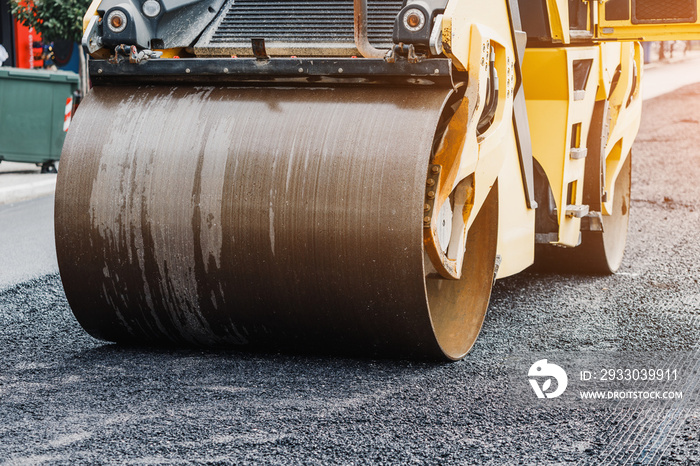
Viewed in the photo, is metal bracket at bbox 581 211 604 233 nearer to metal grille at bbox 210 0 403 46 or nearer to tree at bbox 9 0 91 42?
metal grille at bbox 210 0 403 46

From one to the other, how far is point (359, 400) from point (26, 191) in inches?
284

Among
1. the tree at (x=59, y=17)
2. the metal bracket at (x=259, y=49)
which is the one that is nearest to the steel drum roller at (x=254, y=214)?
the metal bracket at (x=259, y=49)

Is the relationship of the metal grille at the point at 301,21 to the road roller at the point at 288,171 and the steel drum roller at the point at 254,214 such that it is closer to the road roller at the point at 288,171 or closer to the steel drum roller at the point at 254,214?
the road roller at the point at 288,171

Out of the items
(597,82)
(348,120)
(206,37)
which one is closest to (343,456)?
(348,120)

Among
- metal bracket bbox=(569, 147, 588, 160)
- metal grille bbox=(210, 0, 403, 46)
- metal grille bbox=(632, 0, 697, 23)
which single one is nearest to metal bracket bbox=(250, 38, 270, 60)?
metal grille bbox=(210, 0, 403, 46)

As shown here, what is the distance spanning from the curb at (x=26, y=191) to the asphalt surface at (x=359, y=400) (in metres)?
4.74

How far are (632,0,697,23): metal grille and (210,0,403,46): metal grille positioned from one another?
5.23 ft

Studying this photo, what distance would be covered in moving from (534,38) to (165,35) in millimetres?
1728

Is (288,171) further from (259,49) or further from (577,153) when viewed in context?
(577,153)

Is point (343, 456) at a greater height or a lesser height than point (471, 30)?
→ lesser

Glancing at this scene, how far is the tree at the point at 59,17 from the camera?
13.1 meters

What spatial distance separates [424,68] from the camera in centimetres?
353

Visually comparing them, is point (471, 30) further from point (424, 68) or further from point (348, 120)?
point (348, 120)

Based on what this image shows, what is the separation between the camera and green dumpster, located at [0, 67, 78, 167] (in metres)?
11.2
